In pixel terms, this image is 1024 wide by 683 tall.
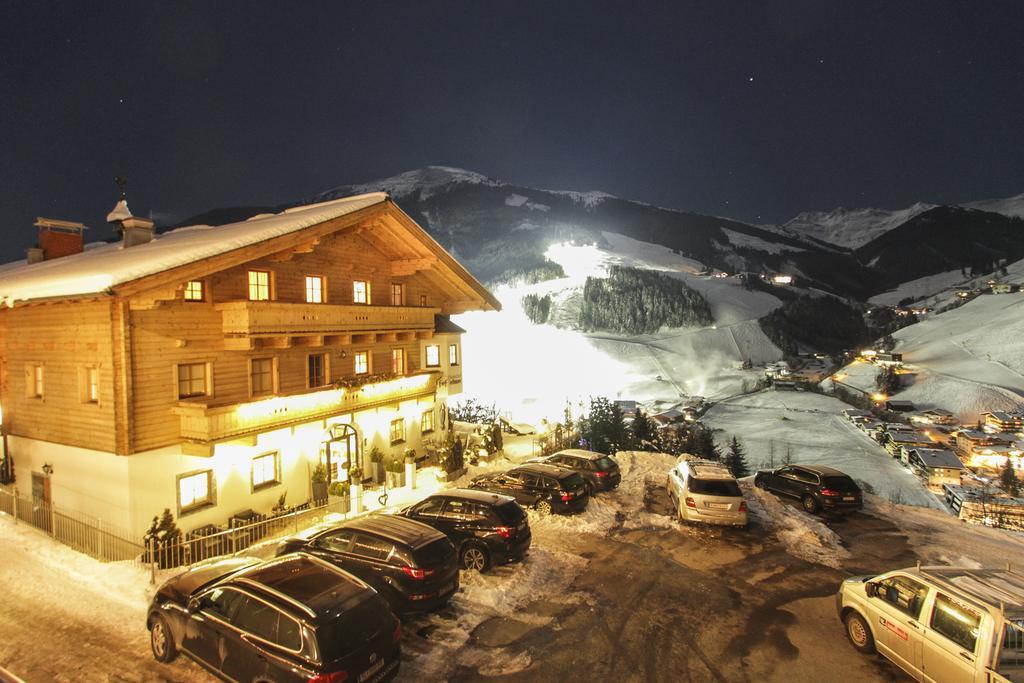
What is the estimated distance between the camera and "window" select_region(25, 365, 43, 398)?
17438 mm

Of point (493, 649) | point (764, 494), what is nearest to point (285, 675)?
point (493, 649)

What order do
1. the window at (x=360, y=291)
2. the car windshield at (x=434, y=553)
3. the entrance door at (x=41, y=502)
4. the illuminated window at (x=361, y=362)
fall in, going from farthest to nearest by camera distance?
the illuminated window at (x=361, y=362)
the window at (x=360, y=291)
the entrance door at (x=41, y=502)
the car windshield at (x=434, y=553)

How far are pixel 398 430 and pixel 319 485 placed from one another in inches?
226

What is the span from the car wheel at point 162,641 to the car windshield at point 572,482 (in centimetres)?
1137

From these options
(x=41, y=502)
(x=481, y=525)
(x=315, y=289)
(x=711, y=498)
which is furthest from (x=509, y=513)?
(x=41, y=502)

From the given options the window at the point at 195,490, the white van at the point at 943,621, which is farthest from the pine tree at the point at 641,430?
the white van at the point at 943,621

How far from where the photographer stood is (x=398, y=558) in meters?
11.1

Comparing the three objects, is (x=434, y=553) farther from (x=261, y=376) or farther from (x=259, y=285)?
(x=259, y=285)

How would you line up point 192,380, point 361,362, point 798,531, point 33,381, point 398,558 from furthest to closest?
point 361,362
point 33,381
point 798,531
point 192,380
point 398,558

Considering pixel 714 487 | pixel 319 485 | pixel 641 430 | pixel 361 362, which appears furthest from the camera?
pixel 641 430

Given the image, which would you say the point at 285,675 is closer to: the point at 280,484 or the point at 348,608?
the point at 348,608

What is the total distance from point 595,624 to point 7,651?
11.2 meters

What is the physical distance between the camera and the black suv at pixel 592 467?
21.1 m

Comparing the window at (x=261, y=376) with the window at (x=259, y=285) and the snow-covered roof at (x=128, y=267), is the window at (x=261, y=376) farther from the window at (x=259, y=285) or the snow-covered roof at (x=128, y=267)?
the snow-covered roof at (x=128, y=267)
